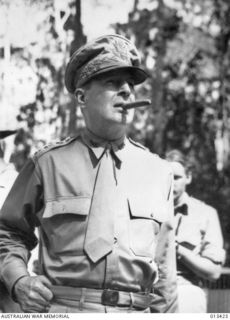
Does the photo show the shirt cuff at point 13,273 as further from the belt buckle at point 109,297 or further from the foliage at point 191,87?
the foliage at point 191,87

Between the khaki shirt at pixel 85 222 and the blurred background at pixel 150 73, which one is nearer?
the khaki shirt at pixel 85 222

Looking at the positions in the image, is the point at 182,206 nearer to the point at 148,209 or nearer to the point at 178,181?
the point at 178,181

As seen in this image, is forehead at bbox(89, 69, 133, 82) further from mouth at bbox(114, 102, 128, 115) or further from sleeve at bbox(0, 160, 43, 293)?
sleeve at bbox(0, 160, 43, 293)

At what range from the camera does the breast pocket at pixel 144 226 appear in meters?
1.73

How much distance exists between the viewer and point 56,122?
439cm

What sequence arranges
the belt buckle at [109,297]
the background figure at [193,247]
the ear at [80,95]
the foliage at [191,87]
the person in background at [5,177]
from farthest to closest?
the foliage at [191,87], the background figure at [193,247], the person in background at [5,177], the ear at [80,95], the belt buckle at [109,297]

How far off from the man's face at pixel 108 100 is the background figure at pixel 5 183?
57 centimetres

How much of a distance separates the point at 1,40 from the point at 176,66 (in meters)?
4.18

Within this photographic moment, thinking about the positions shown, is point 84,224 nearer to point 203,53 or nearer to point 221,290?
point 221,290

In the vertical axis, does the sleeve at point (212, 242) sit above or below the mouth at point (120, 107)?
below

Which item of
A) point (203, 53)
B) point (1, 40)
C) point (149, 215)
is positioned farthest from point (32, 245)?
point (203, 53)

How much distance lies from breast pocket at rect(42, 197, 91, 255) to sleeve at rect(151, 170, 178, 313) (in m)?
0.24

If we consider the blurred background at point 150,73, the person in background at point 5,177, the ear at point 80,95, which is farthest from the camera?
the blurred background at point 150,73

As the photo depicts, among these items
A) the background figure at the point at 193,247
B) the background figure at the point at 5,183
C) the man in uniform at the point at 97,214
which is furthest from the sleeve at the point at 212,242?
the man in uniform at the point at 97,214
